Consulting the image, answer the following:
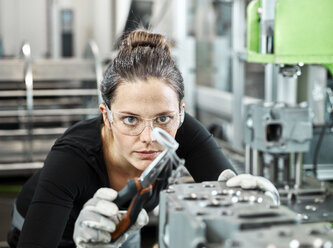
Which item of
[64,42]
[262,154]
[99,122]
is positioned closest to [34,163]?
[262,154]

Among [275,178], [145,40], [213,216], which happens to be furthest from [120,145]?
[275,178]

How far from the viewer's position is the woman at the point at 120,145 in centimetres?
126

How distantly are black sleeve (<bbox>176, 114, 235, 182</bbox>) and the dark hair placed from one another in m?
0.19

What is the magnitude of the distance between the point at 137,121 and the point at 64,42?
7.29 meters

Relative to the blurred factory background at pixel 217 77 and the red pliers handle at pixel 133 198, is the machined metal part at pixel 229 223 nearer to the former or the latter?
the red pliers handle at pixel 133 198

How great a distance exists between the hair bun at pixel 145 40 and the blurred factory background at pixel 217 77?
13 centimetres

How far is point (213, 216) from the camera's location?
773 mm

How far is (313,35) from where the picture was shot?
1.56 m

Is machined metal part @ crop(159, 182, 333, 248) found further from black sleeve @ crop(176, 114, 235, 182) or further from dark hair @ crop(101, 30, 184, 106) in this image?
black sleeve @ crop(176, 114, 235, 182)

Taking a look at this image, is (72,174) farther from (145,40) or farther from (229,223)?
(229,223)

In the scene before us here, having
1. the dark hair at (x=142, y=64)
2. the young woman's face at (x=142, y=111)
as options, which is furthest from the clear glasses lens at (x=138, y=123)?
the dark hair at (x=142, y=64)

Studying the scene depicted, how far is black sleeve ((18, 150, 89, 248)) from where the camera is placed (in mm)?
1247

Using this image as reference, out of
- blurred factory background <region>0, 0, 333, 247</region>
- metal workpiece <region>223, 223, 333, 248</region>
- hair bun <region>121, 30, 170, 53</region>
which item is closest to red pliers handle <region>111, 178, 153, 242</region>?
metal workpiece <region>223, 223, 333, 248</region>

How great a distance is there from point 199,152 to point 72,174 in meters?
0.44
